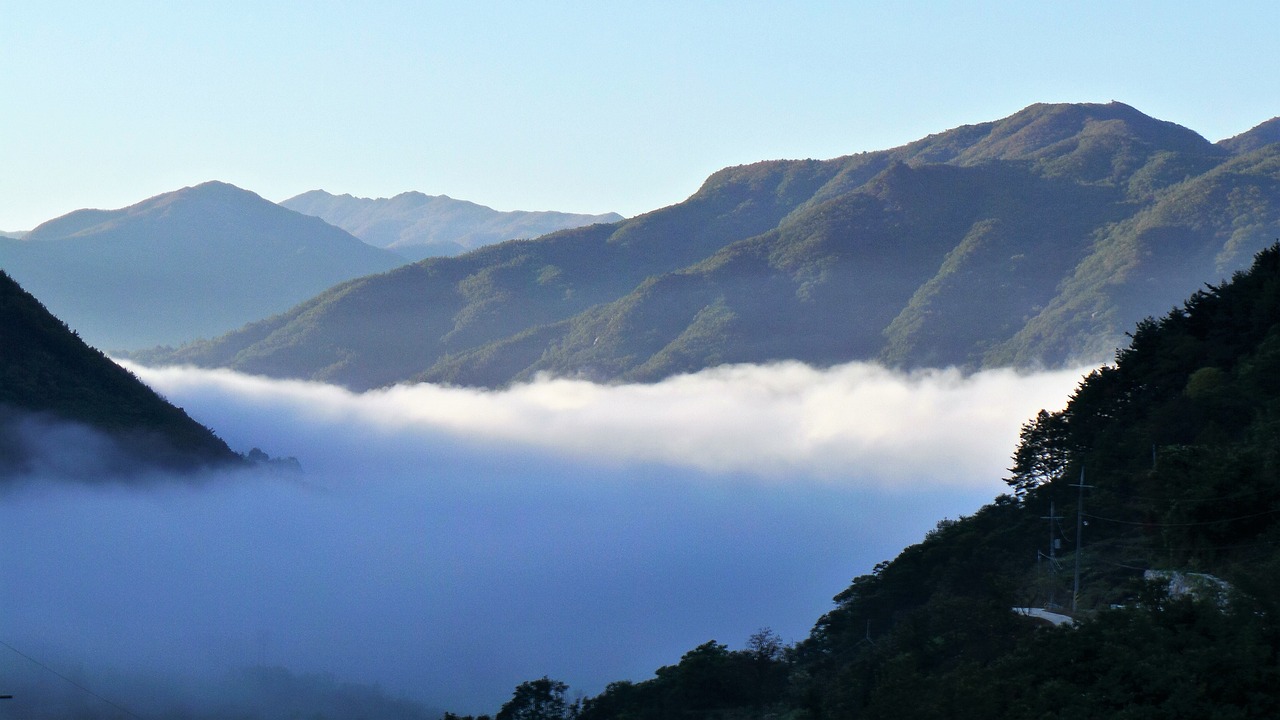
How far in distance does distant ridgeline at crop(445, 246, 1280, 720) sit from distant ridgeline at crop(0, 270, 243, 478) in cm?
5369

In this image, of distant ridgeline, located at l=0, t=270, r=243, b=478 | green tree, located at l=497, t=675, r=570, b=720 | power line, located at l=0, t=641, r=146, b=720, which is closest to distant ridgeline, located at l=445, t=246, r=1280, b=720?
green tree, located at l=497, t=675, r=570, b=720

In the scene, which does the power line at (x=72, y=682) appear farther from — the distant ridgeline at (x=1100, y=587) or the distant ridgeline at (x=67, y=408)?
the distant ridgeline at (x=1100, y=587)

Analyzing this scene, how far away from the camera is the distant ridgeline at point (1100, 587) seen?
30328 millimetres

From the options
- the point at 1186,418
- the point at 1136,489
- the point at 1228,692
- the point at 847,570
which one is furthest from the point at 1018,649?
the point at 847,570

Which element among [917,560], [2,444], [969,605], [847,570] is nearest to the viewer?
[969,605]

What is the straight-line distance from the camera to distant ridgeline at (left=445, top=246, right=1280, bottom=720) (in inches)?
1194

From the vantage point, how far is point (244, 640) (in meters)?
119

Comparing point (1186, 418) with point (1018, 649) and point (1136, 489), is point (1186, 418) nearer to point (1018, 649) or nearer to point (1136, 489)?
point (1136, 489)

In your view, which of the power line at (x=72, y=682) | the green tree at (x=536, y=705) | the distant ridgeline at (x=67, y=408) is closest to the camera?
the green tree at (x=536, y=705)

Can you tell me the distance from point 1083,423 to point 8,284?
7964cm

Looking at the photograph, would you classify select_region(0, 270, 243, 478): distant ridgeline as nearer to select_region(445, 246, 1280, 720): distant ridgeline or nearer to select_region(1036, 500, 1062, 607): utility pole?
select_region(445, 246, 1280, 720): distant ridgeline

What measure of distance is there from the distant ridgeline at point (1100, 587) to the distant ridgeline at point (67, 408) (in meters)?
53.7

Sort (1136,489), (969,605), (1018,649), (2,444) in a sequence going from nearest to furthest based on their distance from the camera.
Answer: (1018,649) < (969,605) < (1136,489) < (2,444)

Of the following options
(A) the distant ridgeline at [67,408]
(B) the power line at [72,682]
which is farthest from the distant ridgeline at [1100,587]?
(A) the distant ridgeline at [67,408]
